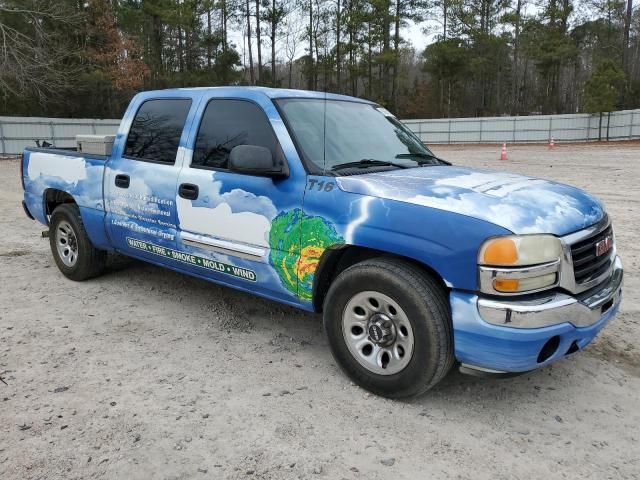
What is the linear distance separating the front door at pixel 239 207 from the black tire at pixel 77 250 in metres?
1.59

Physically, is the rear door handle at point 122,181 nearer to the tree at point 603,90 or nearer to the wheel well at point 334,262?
the wheel well at point 334,262

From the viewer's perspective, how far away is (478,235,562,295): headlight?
280 cm

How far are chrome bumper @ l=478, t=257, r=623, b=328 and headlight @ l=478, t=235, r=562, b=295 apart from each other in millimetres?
67

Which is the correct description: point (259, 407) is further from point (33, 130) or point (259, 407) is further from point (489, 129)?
point (489, 129)

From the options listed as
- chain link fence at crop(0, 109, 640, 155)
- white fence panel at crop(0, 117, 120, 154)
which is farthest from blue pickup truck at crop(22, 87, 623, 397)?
chain link fence at crop(0, 109, 640, 155)

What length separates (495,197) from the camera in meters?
3.13

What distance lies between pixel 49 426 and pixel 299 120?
8.06 feet

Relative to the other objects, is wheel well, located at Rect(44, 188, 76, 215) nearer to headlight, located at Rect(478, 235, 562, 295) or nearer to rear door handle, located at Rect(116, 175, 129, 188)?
rear door handle, located at Rect(116, 175, 129, 188)

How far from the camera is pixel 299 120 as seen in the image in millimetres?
3854

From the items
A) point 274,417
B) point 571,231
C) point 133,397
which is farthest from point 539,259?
point 133,397

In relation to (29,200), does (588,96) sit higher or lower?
higher

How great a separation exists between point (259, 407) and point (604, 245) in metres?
2.31

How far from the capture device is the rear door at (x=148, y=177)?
440 centimetres

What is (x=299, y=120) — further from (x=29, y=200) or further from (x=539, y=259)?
(x=29, y=200)
